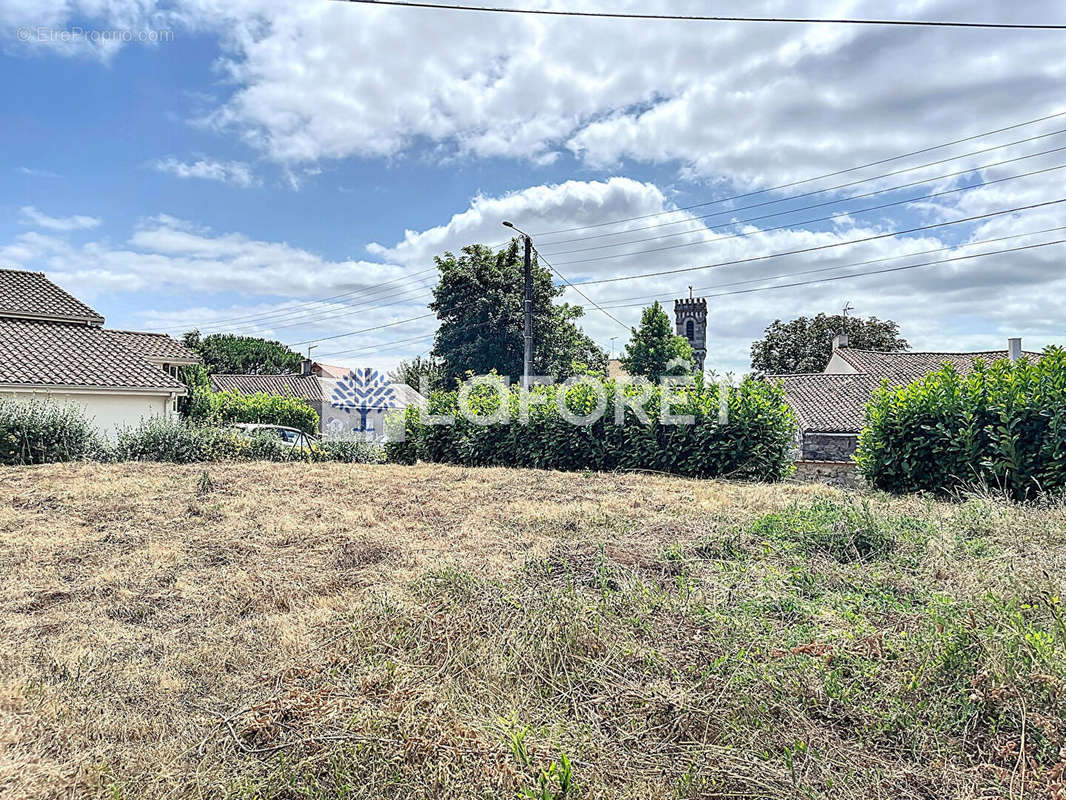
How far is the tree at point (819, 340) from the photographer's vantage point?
124ft

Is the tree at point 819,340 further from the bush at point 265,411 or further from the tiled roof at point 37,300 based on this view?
the tiled roof at point 37,300

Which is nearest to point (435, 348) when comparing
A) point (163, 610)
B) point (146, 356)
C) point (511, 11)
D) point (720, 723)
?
point (146, 356)

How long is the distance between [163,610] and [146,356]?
16178 millimetres

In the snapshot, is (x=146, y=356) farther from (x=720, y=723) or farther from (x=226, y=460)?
(x=720, y=723)

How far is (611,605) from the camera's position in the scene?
3.30 metres

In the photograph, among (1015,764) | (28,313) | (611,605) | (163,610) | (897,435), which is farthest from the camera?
(28,313)

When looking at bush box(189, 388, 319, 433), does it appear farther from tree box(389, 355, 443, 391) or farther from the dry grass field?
the dry grass field

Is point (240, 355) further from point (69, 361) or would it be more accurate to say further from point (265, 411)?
point (69, 361)

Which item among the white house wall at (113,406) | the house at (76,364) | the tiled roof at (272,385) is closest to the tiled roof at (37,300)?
the house at (76,364)

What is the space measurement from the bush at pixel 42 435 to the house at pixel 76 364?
4.46 feet

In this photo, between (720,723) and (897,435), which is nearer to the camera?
(720,723)

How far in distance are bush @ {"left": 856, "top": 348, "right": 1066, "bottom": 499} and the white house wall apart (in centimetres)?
1409

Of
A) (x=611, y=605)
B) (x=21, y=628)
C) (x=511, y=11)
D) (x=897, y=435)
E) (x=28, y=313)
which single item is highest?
(x=511, y=11)

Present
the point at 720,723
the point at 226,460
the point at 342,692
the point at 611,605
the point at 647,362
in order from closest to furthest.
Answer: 1. the point at 720,723
2. the point at 342,692
3. the point at 611,605
4. the point at 226,460
5. the point at 647,362
